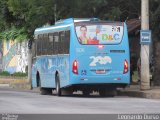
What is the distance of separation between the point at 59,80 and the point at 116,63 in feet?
9.59

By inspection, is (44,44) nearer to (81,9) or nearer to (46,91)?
(46,91)

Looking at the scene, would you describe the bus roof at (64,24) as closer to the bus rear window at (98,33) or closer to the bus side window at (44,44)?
the bus side window at (44,44)

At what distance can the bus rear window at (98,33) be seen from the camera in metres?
28.5

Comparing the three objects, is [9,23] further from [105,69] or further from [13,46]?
[13,46]

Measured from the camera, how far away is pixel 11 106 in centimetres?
2197

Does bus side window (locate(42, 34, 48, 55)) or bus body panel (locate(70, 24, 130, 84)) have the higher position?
bus side window (locate(42, 34, 48, 55))

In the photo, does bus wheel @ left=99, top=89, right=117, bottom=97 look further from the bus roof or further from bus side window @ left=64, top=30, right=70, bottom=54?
the bus roof

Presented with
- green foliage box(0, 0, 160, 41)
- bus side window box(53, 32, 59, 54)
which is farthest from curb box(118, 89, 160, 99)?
Answer: green foliage box(0, 0, 160, 41)

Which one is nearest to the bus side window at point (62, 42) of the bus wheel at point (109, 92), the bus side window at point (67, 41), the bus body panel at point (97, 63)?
the bus side window at point (67, 41)

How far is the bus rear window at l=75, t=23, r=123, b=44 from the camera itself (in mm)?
28469

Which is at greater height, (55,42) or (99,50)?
(55,42)

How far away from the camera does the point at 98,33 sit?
28578 millimetres

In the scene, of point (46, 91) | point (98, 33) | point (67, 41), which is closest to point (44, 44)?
point (46, 91)

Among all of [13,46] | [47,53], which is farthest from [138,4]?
[13,46]
